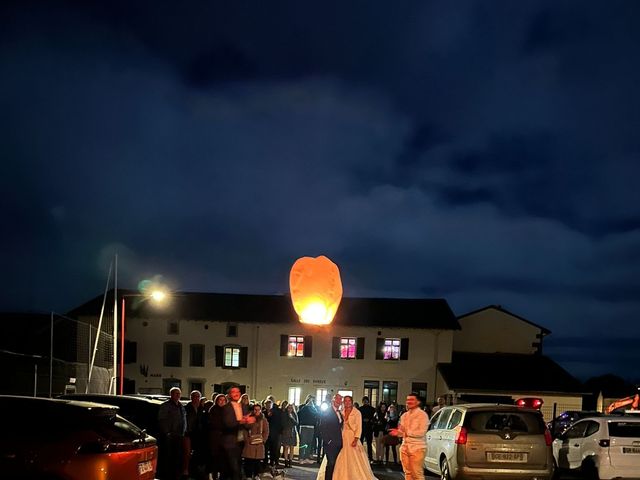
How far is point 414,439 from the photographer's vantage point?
11695 millimetres

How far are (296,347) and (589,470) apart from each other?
35.6m

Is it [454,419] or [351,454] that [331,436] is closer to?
[351,454]

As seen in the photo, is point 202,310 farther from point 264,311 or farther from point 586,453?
point 586,453

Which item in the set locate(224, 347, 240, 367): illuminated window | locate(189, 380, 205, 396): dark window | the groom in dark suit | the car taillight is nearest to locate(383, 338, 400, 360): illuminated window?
locate(224, 347, 240, 367): illuminated window

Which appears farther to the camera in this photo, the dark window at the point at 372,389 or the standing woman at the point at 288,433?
the dark window at the point at 372,389

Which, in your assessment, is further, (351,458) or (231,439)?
(231,439)

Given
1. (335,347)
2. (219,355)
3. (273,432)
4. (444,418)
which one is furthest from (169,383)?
(444,418)

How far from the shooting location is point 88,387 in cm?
1980

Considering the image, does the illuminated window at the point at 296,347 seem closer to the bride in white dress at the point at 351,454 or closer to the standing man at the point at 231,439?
the standing man at the point at 231,439

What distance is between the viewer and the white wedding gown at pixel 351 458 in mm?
11969

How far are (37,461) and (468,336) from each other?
156ft

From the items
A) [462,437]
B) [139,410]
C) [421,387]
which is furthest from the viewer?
[421,387]

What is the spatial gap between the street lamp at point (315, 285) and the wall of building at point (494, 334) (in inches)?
1608

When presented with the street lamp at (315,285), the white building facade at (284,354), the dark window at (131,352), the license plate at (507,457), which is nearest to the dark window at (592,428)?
the license plate at (507,457)
